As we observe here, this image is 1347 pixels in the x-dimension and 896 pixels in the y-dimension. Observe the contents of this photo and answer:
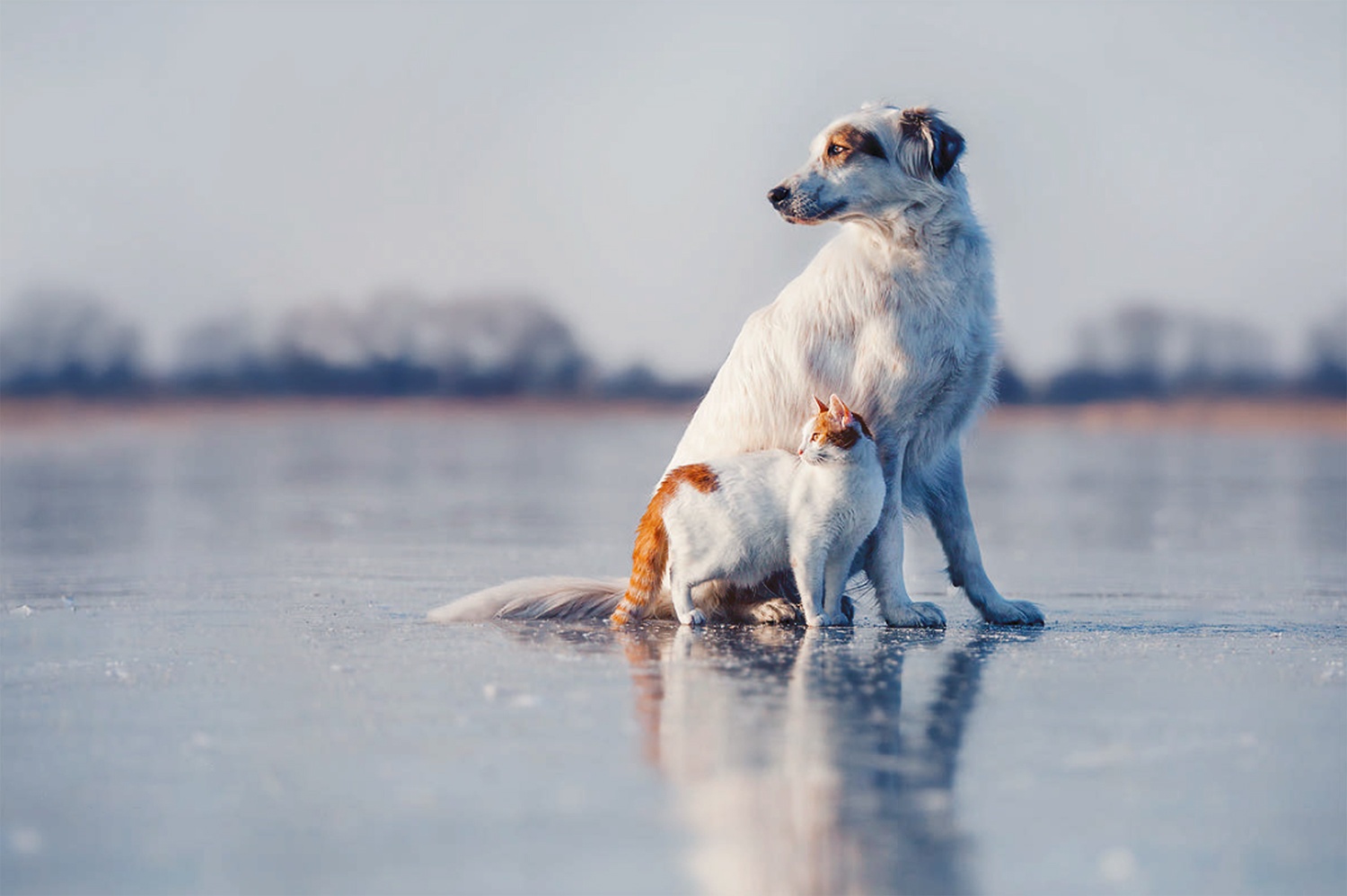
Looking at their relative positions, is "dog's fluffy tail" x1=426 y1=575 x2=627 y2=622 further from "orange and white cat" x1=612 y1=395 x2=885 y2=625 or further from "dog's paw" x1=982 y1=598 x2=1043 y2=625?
"dog's paw" x1=982 y1=598 x2=1043 y2=625

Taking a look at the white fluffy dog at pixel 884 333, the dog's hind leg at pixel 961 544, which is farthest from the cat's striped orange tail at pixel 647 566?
the dog's hind leg at pixel 961 544

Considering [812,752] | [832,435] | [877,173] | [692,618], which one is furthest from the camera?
[877,173]

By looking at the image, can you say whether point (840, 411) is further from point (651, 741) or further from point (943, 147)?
point (651, 741)

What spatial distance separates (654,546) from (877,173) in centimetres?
152

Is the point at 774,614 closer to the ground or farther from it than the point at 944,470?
closer to the ground

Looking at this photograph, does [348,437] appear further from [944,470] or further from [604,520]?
[944,470]

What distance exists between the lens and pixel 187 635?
4.73 meters

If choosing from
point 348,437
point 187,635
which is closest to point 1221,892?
point 187,635

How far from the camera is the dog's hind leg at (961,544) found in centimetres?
517

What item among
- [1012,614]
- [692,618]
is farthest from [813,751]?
[1012,614]

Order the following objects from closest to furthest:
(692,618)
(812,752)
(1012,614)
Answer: (812,752) → (692,618) → (1012,614)

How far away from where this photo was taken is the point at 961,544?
17.2 feet

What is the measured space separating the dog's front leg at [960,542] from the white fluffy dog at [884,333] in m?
0.02

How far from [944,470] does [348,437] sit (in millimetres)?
21927
